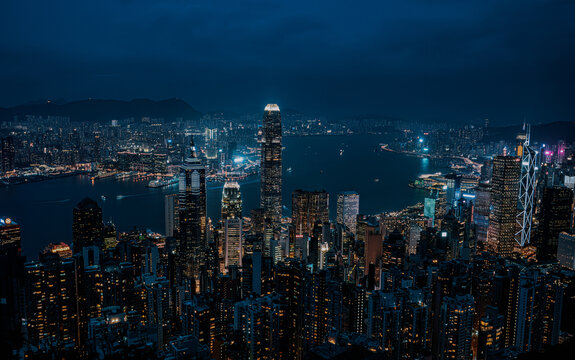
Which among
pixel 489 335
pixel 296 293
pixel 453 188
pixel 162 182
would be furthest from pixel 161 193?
pixel 489 335

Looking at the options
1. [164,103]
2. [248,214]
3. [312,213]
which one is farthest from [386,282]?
[164,103]

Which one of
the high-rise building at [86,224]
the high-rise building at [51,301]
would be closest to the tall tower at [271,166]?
the high-rise building at [86,224]

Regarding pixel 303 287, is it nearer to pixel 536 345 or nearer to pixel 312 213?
pixel 536 345

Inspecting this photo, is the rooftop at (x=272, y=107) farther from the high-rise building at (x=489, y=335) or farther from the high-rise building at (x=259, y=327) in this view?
the high-rise building at (x=489, y=335)

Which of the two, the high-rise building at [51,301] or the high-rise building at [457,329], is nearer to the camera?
the high-rise building at [457,329]

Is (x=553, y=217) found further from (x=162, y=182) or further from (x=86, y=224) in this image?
(x=162, y=182)
